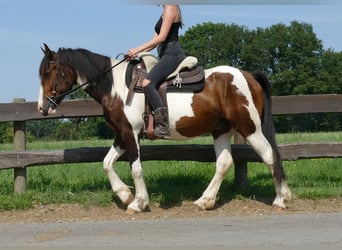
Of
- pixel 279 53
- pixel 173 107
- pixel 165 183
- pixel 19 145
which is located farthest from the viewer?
pixel 279 53

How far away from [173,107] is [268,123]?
141cm

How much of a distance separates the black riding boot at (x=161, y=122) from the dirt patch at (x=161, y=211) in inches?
44.6

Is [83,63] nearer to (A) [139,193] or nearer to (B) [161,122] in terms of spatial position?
(B) [161,122]

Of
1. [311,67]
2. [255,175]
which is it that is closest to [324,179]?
[255,175]

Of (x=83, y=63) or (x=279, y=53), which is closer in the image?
(x=83, y=63)

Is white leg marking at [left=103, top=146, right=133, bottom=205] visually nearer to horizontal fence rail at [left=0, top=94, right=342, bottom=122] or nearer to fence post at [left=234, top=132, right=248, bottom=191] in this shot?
horizontal fence rail at [left=0, top=94, right=342, bottom=122]

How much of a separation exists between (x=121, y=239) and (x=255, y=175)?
179 inches

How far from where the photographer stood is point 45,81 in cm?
775

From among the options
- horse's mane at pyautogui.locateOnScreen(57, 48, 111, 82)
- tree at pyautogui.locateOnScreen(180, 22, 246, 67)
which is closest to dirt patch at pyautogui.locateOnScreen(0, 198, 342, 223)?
horse's mane at pyautogui.locateOnScreen(57, 48, 111, 82)

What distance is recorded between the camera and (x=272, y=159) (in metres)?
7.76

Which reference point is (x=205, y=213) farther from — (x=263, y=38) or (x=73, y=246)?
(x=263, y=38)

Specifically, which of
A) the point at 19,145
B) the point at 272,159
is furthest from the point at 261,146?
the point at 19,145

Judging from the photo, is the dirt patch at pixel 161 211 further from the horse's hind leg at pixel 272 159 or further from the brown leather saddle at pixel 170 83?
the brown leather saddle at pixel 170 83

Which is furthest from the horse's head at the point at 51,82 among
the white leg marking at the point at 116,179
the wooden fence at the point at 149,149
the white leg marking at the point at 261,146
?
the white leg marking at the point at 261,146
